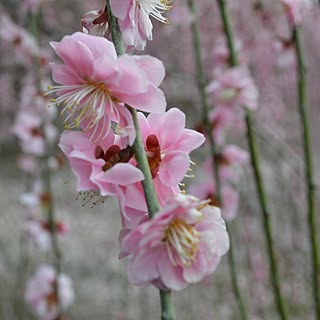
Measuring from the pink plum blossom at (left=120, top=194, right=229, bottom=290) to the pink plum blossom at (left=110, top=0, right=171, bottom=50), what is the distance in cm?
16

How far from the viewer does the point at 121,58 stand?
50 cm

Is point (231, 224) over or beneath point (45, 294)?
beneath

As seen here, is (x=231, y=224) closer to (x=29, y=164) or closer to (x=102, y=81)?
(x=29, y=164)

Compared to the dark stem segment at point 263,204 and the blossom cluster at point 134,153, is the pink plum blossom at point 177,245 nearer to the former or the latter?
the blossom cluster at point 134,153

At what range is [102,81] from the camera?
0.53 meters

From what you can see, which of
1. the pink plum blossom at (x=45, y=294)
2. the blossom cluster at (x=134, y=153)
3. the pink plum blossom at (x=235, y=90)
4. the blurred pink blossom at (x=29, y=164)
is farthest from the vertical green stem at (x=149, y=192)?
the blurred pink blossom at (x=29, y=164)

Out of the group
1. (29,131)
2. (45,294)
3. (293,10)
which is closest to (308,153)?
(293,10)

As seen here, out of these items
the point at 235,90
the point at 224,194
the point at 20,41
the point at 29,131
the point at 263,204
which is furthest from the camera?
the point at 29,131

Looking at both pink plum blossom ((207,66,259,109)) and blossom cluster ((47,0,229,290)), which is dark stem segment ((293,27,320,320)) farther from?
blossom cluster ((47,0,229,290))

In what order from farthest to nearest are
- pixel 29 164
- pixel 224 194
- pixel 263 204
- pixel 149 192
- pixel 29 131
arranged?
1. pixel 29 164
2. pixel 29 131
3. pixel 224 194
4. pixel 263 204
5. pixel 149 192

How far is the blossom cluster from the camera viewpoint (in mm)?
500

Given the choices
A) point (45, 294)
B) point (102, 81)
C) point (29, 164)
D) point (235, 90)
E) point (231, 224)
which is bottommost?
point (231, 224)

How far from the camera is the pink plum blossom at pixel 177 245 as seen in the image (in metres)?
0.49

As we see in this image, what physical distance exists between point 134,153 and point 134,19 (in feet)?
0.44
